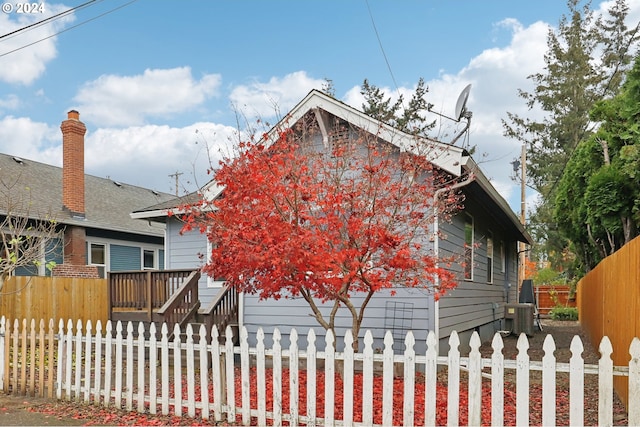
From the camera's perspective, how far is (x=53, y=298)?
44.0ft

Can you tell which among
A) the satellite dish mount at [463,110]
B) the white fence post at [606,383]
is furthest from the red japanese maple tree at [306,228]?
the satellite dish mount at [463,110]

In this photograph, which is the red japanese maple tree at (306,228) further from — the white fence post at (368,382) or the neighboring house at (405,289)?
the neighboring house at (405,289)

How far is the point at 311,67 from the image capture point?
12.2 m

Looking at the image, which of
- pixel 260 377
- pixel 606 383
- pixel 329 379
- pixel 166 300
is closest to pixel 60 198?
pixel 166 300

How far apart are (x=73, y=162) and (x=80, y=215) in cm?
186

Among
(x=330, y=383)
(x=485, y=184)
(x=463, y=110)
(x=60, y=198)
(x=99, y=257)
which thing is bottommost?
(x=330, y=383)

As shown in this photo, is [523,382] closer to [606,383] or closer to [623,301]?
[606,383]

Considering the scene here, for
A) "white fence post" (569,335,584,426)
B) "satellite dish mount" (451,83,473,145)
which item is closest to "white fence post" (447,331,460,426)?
"white fence post" (569,335,584,426)

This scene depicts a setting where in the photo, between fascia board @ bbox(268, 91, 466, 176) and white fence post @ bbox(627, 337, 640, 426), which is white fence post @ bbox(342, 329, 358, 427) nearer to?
white fence post @ bbox(627, 337, 640, 426)

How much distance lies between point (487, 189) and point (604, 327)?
2.90 metres

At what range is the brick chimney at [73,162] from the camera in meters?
18.0

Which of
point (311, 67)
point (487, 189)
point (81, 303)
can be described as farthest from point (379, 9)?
point (81, 303)

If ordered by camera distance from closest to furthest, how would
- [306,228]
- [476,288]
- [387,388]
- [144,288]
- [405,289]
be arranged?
[387,388] → [306,228] → [405,289] → [144,288] → [476,288]

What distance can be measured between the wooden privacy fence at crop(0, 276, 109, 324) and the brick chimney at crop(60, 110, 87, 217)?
16.9 feet
